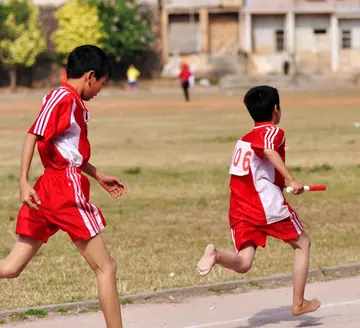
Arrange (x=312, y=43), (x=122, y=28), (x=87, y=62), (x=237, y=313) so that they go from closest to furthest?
(x=87, y=62) < (x=237, y=313) < (x=122, y=28) < (x=312, y=43)

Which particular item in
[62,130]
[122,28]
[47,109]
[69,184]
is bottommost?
[122,28]

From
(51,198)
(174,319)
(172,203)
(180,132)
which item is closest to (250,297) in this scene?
(174,319)

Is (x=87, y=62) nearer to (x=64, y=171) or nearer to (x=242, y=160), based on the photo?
(x=64, y=171)

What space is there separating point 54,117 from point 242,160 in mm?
1541

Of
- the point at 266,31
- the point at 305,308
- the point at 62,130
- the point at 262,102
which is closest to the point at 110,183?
the point at 62,130

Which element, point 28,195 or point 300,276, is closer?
point 28,195

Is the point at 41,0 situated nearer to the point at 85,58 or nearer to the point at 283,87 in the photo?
the point at 283,87

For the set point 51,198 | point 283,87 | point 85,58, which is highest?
point 85,58

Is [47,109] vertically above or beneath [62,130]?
above

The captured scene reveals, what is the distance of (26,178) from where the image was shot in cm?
686

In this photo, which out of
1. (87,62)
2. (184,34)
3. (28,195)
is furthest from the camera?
(184,34)

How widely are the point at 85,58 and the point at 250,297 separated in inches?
107

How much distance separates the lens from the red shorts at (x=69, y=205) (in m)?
6.95

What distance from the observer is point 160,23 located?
81938 mm
